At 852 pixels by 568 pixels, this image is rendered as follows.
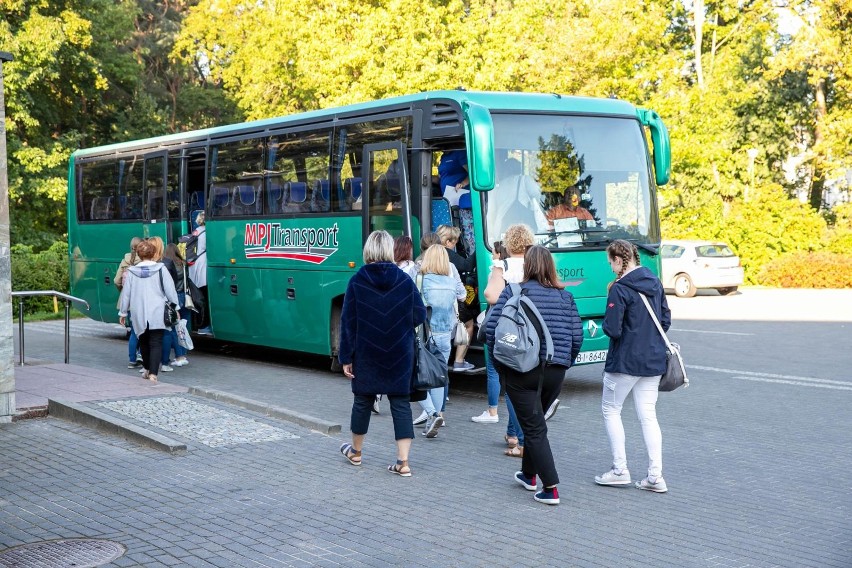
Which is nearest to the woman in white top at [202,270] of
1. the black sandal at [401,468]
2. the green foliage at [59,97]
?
the black sandal at [401,468]

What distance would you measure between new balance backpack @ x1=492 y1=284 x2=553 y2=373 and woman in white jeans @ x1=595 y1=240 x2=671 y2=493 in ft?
1.57

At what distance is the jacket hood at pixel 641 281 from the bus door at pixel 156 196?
11.0m

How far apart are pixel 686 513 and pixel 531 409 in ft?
3.92

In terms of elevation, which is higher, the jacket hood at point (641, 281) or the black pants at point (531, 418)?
the jacket hood at point (641, 281)

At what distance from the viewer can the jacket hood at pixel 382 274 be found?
8000 millimetres

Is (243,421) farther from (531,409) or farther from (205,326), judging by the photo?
(205,326)

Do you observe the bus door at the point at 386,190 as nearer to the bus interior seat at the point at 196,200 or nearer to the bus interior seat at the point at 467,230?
the bus interior seat at the point at 467,230

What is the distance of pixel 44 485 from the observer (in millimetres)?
7699

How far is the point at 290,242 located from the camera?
46.8ft

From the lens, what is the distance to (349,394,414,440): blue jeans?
804cm

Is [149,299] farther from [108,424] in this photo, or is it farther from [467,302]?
[467,302]

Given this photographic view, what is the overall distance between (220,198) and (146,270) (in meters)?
2.98

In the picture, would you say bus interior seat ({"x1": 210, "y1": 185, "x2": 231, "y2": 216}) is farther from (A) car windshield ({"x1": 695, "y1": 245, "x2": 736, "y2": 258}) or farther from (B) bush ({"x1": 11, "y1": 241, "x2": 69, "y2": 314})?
(A) car windshield ({"x1": 695, "y1": 245, "x2": 736, "y2": 258})

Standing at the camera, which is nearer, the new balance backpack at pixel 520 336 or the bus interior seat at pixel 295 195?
the new balance backpack at pixel 520 336
